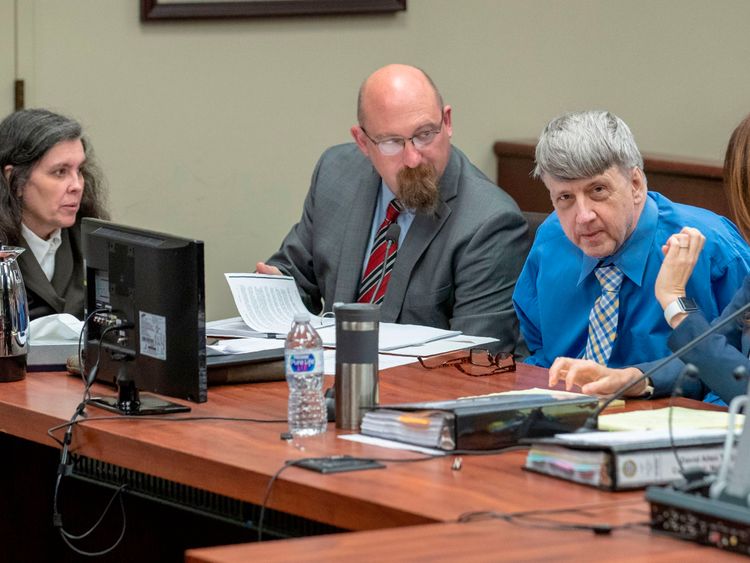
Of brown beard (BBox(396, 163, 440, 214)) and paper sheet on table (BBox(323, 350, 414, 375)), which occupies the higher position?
brown beard (BBox(396, 163, 440, 214))

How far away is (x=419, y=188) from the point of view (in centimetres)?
368

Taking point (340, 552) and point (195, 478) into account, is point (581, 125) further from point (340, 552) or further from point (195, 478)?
point (340, 552)

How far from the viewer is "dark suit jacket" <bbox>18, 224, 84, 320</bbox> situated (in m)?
3.62

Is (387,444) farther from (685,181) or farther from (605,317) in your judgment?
(685,181)

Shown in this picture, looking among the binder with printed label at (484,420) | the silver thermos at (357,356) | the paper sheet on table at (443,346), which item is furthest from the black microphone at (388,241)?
the binder with printed label at (484,420)

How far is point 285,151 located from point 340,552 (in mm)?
3611

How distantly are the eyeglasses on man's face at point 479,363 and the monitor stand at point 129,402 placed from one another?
→ 655mm

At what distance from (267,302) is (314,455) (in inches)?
49.8

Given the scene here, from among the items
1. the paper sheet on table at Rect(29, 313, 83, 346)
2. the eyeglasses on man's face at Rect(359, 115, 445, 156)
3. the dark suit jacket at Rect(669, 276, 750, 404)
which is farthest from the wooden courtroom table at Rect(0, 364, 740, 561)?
the eyeglasses on man's face at Rect(359, 115, 445, 156)

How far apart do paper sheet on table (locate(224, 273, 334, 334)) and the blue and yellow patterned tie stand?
0.68 meters

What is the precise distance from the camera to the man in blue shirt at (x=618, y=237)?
304 cm

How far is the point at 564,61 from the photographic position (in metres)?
5.61

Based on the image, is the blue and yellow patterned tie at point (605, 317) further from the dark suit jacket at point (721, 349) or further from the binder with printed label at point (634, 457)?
the binder with printed label at point (634, 457)

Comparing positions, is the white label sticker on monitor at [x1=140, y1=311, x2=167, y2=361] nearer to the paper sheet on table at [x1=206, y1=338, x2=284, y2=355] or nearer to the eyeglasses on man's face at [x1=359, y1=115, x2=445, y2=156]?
the paper sheet on table at [x1=206, y1=338, x2=284, y2=355]
